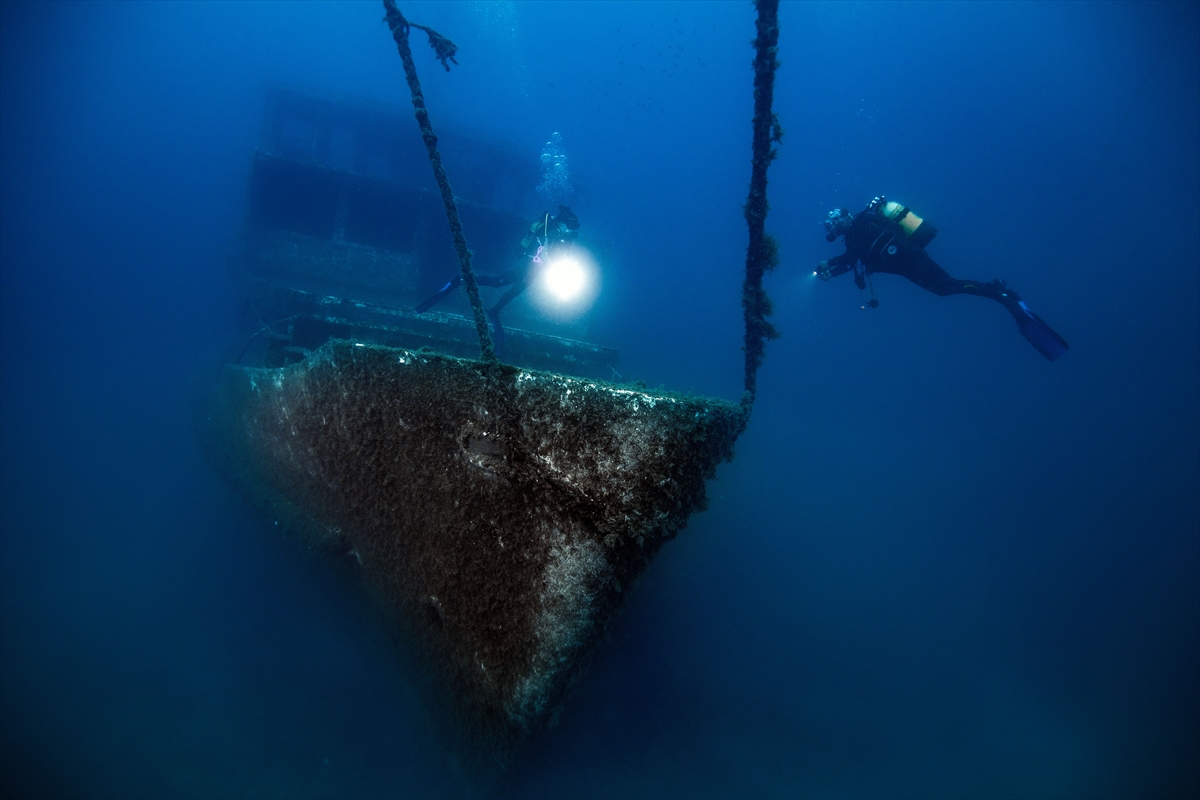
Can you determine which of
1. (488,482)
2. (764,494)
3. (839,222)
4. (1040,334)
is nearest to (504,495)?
(488,482)

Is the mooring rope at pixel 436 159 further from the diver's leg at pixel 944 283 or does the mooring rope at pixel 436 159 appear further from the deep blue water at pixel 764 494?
the diver's leg at pixel 944 283

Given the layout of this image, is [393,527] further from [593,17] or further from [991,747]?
[593,17]

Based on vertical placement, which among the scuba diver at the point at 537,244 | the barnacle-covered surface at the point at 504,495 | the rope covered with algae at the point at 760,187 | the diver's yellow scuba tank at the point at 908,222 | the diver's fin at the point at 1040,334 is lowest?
the barnacle-covered surface at the point at 504,495

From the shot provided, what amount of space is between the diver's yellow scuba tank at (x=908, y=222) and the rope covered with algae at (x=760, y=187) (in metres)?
5.99

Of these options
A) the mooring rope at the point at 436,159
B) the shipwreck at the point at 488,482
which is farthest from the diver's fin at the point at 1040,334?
the mooring rope at the point at 436,159

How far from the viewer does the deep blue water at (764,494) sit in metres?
5.33

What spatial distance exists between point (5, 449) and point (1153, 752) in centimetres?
2612

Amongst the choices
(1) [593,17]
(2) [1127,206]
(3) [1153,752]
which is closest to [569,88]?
(1) [593,17]

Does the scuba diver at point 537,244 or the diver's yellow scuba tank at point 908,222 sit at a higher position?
the scuba diver at point 537,244

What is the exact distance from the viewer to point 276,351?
535cm

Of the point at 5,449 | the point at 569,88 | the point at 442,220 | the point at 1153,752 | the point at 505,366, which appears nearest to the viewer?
the point at 505,366

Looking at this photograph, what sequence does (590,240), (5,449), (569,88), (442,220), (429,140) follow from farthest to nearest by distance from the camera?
(569,88), (5,449), (590,240), (442,220), (429,140)

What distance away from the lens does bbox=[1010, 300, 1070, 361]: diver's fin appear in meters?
6.60

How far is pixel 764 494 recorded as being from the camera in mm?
14789
